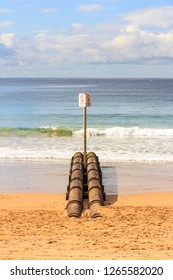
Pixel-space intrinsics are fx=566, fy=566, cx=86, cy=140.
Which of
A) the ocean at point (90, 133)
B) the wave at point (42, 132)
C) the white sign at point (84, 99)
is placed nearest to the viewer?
the white sign at point (84, 99)

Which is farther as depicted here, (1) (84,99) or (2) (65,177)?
(2) (65,177)

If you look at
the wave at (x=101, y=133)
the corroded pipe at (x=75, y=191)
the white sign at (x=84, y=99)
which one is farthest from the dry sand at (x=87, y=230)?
the wave at (x=101, y=133)

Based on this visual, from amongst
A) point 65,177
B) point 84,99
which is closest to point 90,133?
point 65,177

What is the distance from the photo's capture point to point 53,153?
24.3 m

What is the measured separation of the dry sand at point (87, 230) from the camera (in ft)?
31.7

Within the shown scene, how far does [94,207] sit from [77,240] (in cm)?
257

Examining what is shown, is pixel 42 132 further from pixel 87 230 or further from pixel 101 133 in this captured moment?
pixel 87 230

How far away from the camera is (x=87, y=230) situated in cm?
1139

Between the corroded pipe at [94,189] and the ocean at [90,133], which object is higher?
the ocean at [90,133]

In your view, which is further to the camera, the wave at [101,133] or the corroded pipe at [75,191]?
the wave at [101,133]

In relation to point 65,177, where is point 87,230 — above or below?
below

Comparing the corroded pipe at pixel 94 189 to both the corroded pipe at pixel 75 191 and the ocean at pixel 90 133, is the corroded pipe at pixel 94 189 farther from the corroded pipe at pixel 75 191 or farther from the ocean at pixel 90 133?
the ocean at pixel 90 133

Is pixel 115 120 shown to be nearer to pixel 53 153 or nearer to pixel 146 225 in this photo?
pixel 53 153
